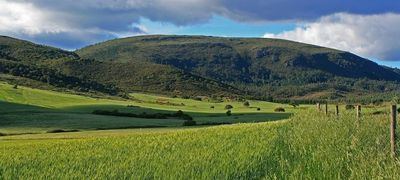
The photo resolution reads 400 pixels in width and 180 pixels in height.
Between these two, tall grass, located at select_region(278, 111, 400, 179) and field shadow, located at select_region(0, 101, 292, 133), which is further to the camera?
field shadow, located at select_region(0, 101, 292, 133)

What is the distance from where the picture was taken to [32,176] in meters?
13.2

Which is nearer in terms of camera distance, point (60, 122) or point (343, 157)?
point (343, 157)

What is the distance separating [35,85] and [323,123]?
15444 centimetres

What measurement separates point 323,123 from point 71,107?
85.6 m

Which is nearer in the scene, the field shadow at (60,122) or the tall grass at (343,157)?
the tall grass at (343,157)

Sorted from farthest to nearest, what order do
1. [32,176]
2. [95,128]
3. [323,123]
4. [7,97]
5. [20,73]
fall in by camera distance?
[20,73], [7,97], [95,128], [323,123], [32,176]

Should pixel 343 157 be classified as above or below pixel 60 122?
above

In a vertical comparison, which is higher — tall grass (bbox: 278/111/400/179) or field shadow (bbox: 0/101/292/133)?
tall grass (bbox: 278/111/400/179)

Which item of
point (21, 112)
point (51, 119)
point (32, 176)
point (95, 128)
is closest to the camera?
point (32, 176)

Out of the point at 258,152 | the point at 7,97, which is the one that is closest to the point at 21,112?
the point at 7,97

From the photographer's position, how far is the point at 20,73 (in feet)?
632

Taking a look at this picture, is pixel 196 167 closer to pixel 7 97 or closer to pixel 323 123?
pixel 323 123

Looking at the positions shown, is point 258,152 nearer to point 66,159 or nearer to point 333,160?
point 333,160

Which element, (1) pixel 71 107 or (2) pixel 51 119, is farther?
(1) pixel 71 107
